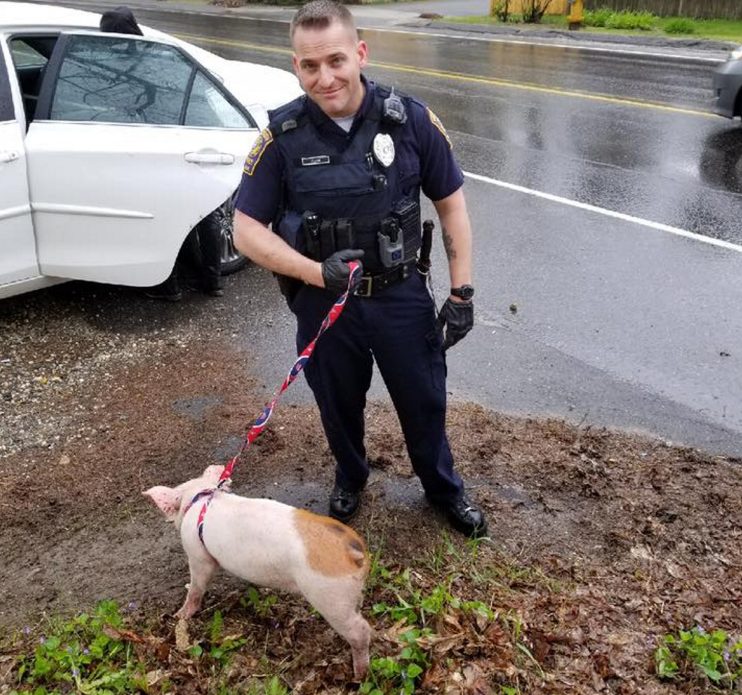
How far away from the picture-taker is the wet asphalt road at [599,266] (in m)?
4.63

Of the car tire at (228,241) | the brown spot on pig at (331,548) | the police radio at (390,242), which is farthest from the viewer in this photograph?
the car tire at (228,241)

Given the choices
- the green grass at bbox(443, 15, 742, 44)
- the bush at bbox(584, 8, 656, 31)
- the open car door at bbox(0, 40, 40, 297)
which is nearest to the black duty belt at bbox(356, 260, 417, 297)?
the open car door at bbox(0, 40, 40, 297)

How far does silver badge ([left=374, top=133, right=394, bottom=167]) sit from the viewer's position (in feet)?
9.11

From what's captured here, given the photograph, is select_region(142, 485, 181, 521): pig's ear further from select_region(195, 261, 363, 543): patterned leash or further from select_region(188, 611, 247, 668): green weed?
select_region(188, 611, 247, 668): green weed

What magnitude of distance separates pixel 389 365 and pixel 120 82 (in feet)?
10.8

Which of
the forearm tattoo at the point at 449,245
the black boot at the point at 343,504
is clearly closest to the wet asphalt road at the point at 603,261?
the black boot at the point at 343,504

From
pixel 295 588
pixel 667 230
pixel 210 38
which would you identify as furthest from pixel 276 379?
pixel 210 38

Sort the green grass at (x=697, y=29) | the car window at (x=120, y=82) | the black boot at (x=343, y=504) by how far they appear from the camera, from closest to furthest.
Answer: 1. the black boot at (x=343, y=504)
2. the car window at (x=120, y=82)
3. the green grass at (x=697, y=29)

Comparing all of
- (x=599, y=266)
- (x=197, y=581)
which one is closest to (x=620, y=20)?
(x=599, y=266)

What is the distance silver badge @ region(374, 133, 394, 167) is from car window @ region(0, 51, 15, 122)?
3071 mm

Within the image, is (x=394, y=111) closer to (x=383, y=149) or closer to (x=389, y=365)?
(x=383, y=149)

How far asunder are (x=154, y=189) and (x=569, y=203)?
13.5 feet

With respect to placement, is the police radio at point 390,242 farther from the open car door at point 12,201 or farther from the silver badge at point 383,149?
the open car door at point 12,201

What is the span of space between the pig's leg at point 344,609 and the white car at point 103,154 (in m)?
3.18
